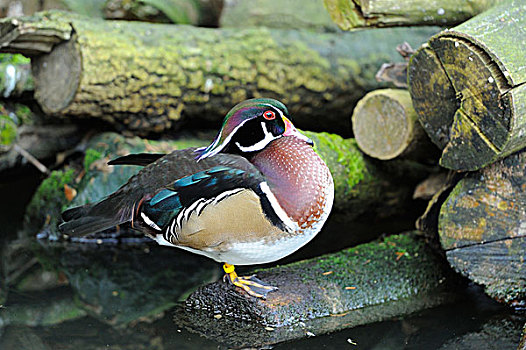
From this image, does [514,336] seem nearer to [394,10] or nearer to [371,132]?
[371,132]

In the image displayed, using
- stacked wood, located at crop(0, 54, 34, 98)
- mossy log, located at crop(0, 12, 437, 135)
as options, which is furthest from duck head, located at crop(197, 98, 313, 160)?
stacked wood, located at crop(0, 54, 34, 98)

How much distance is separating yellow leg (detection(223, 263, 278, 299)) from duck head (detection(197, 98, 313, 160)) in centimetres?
57

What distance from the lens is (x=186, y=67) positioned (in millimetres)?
4098

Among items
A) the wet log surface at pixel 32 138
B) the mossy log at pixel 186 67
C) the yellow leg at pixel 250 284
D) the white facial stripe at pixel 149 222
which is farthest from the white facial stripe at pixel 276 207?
the wet log surface at pixel 32 138

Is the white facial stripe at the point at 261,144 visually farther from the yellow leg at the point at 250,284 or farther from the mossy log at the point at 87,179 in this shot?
the mossy log at the point at 87,179

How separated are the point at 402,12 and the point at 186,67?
59.3 inches

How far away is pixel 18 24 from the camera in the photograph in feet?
11.8

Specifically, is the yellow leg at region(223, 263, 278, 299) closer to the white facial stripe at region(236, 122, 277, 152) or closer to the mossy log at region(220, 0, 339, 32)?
the white facial stripe at region(236, 122, 277, 152)

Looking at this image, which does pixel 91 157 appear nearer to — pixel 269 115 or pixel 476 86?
pixel 269 115

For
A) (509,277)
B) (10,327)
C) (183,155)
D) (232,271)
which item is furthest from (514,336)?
(10,327)

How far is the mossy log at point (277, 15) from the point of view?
485 centimetres

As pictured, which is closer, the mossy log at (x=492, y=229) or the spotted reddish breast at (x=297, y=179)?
the spotted reddish breast at (x=297, y=179)

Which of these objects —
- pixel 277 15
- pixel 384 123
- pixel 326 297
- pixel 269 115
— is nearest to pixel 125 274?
pixel 326 297

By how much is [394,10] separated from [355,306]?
1.57 meters
